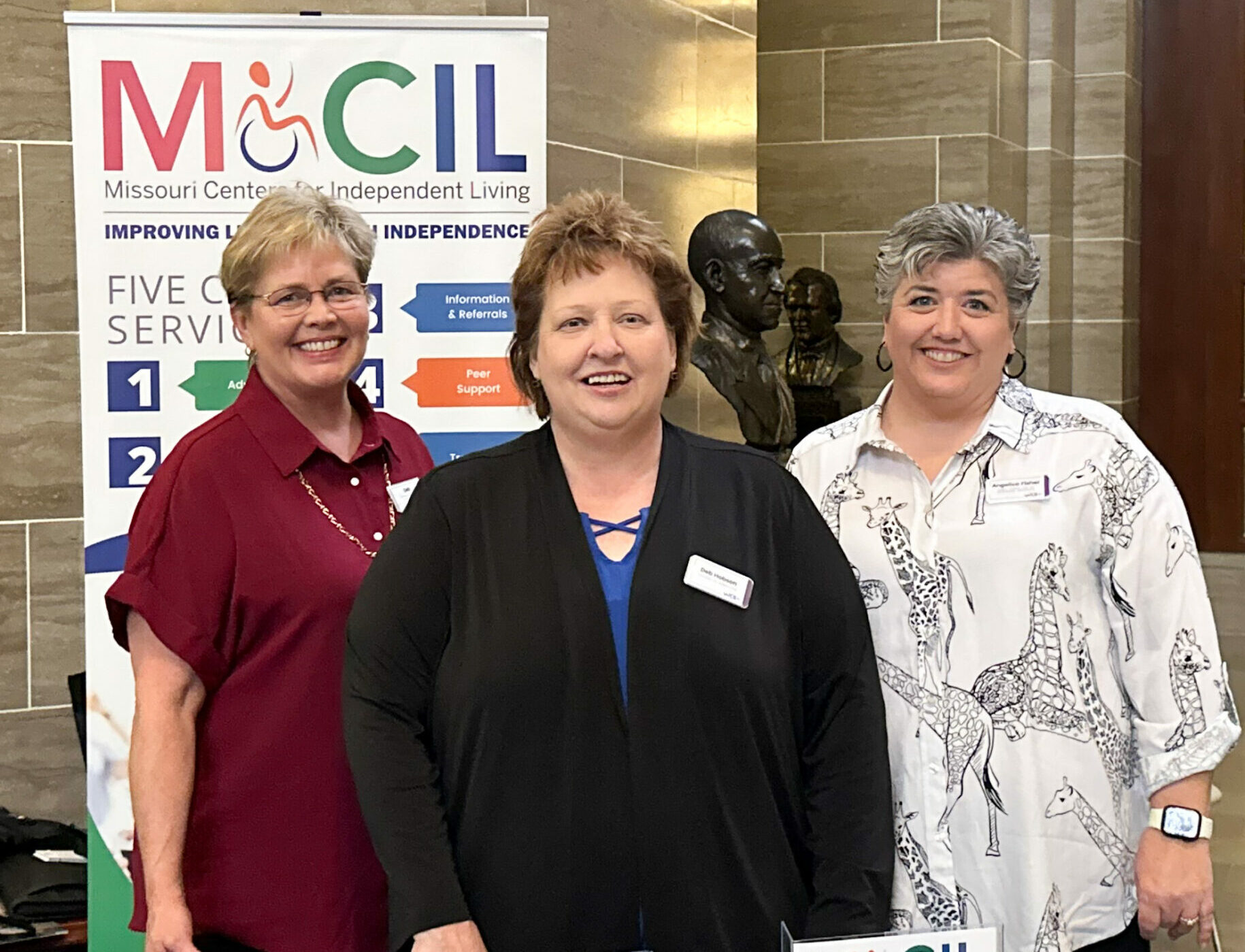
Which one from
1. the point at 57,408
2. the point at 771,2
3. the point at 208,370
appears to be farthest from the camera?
the point at 771,2

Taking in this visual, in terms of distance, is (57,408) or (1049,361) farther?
(1049,361)

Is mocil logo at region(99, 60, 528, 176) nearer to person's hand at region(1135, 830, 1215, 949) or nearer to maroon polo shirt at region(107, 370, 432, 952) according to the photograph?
maroon polo shirt at region(107, 370, 432, 952)

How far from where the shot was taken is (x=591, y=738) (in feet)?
6.02

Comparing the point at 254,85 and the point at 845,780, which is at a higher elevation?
the point at 254,85

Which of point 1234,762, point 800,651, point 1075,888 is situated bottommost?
point 1234,762

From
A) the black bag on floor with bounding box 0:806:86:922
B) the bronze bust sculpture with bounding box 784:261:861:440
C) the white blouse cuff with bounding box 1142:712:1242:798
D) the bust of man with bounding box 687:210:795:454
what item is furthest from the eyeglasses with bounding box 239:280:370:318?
the bronze bust sculpture with bounding box 784:261:861:440

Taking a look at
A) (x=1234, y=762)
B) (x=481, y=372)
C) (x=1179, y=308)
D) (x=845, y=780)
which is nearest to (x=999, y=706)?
(x=845, y=780)

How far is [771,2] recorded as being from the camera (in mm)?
7434

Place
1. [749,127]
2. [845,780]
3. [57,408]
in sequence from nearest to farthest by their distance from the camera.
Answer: [845,780], [57,408], [749,127]

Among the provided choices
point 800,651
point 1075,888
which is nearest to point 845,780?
point 800,651

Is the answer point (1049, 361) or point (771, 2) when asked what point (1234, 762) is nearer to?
point (1049, 361)

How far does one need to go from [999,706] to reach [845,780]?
0.25m

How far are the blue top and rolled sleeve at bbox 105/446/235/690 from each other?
1.69ft

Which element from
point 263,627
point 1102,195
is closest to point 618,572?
point 263,627
